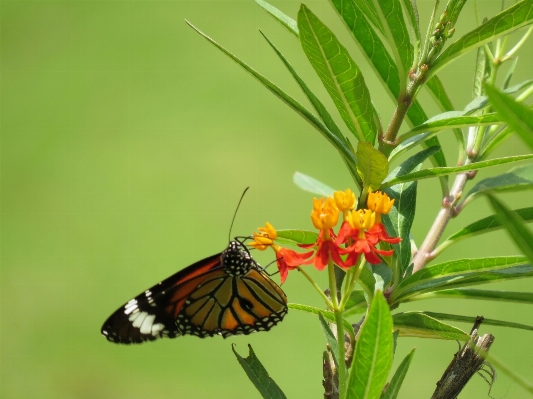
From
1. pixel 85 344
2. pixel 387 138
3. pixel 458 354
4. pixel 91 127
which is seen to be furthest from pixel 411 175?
pixel 91 127

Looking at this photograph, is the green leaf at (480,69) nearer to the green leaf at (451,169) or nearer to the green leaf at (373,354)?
the green leaf at (451,169)

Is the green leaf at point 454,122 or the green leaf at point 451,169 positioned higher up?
the green leaf at point 454,122

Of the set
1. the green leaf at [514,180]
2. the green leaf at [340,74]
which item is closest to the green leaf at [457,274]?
the green leaf at [514,180]

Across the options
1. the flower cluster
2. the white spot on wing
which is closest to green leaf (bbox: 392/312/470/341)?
the flower cluster

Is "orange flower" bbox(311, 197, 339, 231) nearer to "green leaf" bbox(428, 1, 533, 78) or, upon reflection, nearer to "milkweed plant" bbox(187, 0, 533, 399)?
"milkweed plant" bbox(187, 0, 533, 399)

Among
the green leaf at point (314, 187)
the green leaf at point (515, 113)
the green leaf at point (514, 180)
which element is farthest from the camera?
the green leaf at point (314, 187)

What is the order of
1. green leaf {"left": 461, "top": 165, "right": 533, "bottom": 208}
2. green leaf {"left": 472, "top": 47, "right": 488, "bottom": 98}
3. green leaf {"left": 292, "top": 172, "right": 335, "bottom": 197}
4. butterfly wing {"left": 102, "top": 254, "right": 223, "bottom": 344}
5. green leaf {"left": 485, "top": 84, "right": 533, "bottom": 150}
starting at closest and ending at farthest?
green leaf {"left": 485, "top": 84, "right": 533, "bottom": 150} < green leaf {"left": 461, "top": 165, "right": 533, "bottom": 208} < green leaf {"left": 472, "top": 47, "right": 488, "bottom": 98} < green leaf {"left": 292, "top": 172, "right": 335, "bottom": 197} < butterfly wing {"left": 102, "top": 254, "right": 223, "bottom": 344}
